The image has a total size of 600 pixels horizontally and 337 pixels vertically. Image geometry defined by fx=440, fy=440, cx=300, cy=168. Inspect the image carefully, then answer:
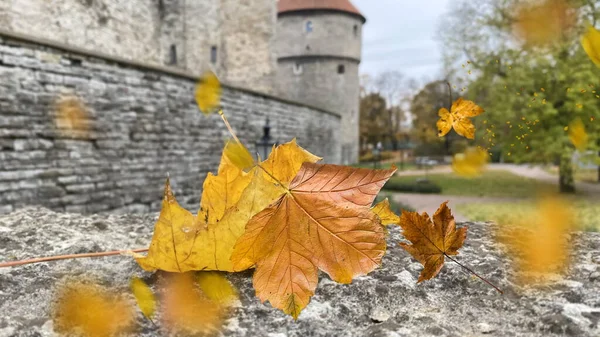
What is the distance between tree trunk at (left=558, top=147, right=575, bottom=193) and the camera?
11.3 m

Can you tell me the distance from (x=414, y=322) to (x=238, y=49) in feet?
53.0

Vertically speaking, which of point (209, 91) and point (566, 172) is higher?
point (209, 91)

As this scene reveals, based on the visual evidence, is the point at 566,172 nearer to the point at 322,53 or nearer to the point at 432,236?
the point at 322,53

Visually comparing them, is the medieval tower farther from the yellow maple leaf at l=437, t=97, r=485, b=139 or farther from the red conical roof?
the yellow maple leaf at l=437, t=97, r=485, b=139

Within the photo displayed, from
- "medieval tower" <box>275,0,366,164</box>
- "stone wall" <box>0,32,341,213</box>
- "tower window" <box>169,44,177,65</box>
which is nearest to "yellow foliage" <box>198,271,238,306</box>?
"stone wall" <box>0,32,341,213</box>

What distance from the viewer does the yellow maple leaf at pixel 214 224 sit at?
1.80 ft

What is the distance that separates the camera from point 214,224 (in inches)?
22.3

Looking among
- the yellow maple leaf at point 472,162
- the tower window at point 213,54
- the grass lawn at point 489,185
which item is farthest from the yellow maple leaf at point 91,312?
the tower window at point 213,54

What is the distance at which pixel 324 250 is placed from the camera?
0.52 metres

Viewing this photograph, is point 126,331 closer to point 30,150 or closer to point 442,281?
point 442,281

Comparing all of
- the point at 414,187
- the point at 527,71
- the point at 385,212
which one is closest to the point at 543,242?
the point at 385,212

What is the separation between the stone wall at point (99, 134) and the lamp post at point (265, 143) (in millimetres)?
1013

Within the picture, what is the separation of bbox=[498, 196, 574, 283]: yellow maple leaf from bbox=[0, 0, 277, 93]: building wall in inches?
344

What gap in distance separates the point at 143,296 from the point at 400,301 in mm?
341
